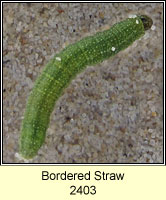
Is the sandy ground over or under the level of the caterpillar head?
under

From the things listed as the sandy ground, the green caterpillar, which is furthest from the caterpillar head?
the green caterpillar

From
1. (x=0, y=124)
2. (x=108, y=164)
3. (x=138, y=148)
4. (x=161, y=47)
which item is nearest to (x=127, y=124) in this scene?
(x=138, y=148)

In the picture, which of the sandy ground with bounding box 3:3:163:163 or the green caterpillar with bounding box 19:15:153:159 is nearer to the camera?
the green caterpillar with bounding box 19:15:153:159

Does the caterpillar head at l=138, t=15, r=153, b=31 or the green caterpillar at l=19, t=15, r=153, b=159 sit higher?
the caterpillar head at l=138, t=15, r=153, b=31

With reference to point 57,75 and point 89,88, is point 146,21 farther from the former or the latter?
point 57,75

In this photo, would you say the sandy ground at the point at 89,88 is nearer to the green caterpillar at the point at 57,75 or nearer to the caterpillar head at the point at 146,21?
the caterpillar head at the point at 146,21

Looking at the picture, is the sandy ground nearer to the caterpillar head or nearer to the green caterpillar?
the caterpillar head

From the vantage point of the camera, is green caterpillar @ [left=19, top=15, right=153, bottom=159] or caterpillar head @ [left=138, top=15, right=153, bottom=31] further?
caterpillar head @ [left=138, top=15, right=153, bottom=31]

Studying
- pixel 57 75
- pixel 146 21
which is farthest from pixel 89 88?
pixel 146 21

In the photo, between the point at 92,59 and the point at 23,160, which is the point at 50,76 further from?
the point at 23,160
